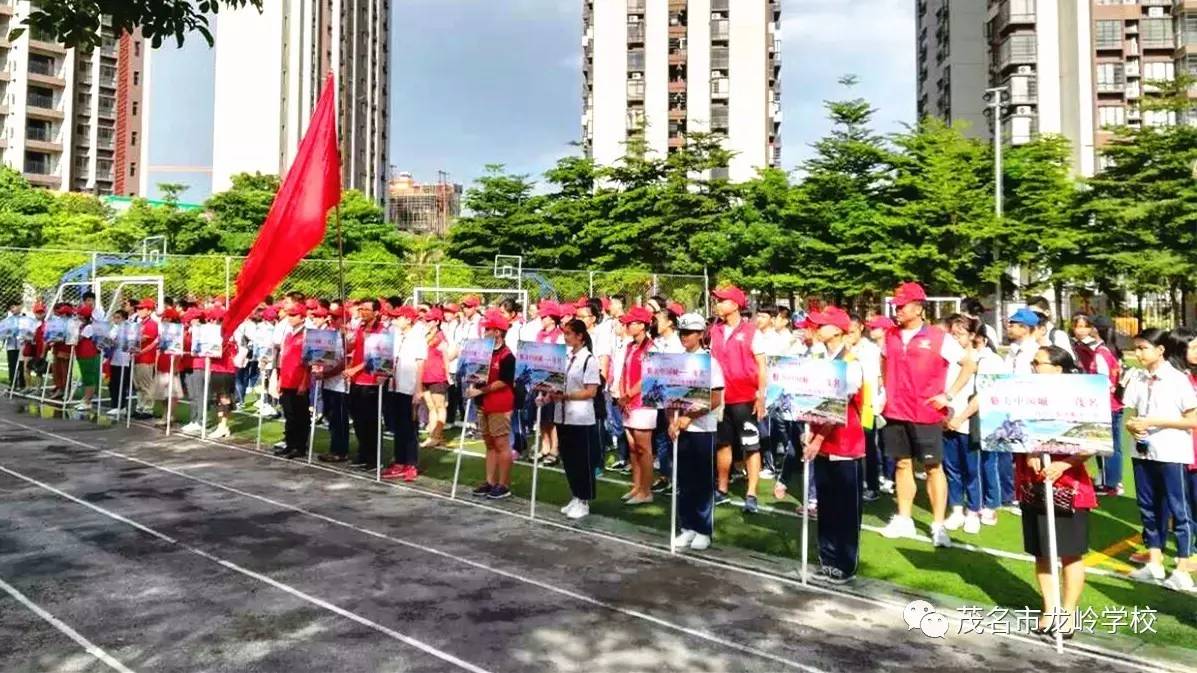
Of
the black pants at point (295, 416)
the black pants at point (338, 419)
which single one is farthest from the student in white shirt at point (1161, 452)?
the black pants at point (295, 416)

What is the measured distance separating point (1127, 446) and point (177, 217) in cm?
4172

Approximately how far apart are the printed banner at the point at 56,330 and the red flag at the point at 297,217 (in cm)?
973

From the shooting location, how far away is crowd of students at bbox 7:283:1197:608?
6426 mm

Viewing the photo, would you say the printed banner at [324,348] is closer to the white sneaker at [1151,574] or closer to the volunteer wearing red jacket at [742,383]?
the volunteer wearing red jacket at [742,383]

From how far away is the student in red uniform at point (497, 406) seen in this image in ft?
29.8

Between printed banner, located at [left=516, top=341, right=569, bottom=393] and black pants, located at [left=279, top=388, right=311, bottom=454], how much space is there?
4572 millimetres

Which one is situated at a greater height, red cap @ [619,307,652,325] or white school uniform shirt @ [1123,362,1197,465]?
red cap @ [619,307,652,325]

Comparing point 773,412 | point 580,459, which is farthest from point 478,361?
point 773,412

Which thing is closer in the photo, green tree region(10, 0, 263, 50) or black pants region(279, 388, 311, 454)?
green tree region(10, 0, 263, 50)

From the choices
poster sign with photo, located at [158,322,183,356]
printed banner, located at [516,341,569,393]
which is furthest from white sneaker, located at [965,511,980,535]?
poster sign with photo, located at [158,322,183,356]

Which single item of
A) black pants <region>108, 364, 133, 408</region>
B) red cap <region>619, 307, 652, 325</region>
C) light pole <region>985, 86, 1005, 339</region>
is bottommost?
black pants <region>108, 364, 133, 408</region>

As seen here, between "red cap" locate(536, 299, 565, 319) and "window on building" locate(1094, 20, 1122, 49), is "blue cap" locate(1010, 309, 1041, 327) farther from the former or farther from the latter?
"window on building" locate(1094, 20, 1122, 49)

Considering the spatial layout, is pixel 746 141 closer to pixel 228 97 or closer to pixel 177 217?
pixel 177 217

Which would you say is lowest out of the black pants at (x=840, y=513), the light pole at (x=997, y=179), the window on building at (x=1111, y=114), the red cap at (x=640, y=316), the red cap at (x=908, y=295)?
the black pants at (x=840, y=513)
